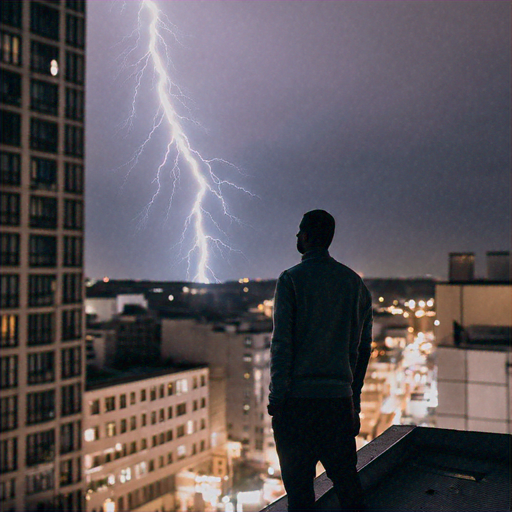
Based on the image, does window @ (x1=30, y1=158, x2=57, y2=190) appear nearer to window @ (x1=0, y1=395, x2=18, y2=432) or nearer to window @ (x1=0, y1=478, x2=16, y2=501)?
window @ (x1=0, y1=395, x2=18, y2=432)

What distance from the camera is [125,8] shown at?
4.93m

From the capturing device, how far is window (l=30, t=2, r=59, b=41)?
41.8 ft

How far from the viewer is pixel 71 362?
14.0 m

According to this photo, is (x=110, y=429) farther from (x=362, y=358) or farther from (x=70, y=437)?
(x=362, y=358)

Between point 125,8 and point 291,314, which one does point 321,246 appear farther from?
point 125,8

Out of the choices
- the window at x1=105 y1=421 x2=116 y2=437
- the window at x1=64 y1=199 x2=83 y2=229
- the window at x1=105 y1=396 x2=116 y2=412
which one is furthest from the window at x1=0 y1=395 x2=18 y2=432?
the window at x1=105 y1=421 x2=116 y2=437

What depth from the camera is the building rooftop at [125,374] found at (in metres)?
17.8

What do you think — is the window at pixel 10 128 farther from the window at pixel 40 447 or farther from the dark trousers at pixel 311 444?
the dark trousers at pixel 311 444

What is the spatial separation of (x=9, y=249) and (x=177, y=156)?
9.84 metres

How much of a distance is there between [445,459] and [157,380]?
1811 cm

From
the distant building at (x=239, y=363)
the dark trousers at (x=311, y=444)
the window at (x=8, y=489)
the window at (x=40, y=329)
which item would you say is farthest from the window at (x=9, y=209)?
the distant building at (x=239, y=363)

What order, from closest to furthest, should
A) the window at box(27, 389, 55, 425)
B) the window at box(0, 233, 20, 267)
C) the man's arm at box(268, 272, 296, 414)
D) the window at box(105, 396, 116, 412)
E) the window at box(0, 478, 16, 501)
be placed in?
the man's arm at box(268, 272, 296, 414), the window at box(0, 478, 16, 501), the window at box(0, 233, 20, 267), the window at box(27, 389, 55, 425), the window at box(105, 396, 116, 412)

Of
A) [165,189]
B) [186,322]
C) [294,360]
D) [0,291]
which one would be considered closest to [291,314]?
[294,360]

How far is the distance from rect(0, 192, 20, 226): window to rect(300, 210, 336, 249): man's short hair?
484 inches
